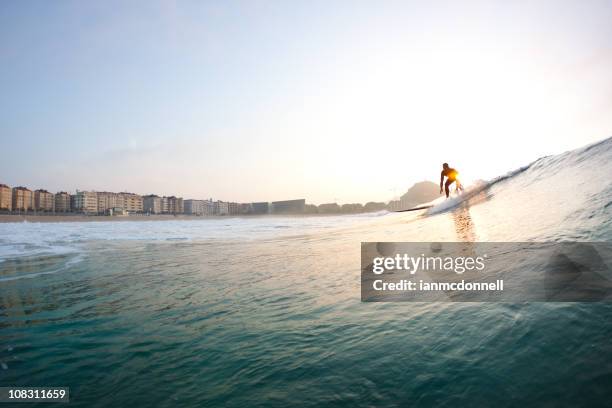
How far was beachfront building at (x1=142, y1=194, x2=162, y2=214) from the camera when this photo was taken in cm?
15212

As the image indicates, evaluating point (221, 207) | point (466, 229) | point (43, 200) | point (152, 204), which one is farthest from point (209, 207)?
point (466, 229)

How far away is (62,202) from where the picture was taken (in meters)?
134

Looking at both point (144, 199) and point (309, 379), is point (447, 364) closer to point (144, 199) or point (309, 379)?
point (309, 379)

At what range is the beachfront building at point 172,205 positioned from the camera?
6324 inches

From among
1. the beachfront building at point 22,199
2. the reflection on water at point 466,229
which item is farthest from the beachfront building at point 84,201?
the reflection on water at point 466,229

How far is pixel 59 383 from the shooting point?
8.63ft

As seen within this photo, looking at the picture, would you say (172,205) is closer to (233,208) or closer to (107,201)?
(107,201)

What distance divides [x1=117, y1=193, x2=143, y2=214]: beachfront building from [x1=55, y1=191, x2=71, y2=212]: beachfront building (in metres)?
20.4

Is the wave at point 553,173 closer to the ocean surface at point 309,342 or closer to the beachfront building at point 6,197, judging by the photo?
the ocean surface at point 309,342

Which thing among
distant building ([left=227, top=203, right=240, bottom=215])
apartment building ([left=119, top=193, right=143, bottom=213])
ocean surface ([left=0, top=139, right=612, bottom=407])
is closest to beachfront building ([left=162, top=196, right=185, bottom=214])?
apartment building ([left=119, top=193, right=143, bottom=213])

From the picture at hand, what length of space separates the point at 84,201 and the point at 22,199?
20240 mm

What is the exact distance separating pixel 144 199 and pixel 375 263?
567 feet

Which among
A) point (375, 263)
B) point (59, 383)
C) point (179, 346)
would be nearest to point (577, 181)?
point (375, 263)

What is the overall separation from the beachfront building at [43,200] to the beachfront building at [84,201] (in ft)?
27.3
